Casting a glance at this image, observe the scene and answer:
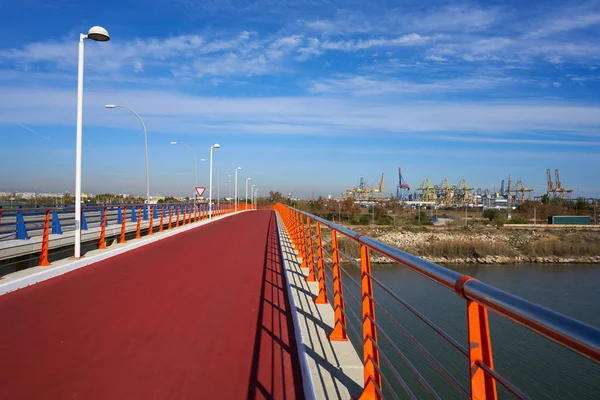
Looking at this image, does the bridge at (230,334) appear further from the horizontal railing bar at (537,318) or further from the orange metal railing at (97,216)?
the orange metal railing at (97,216)

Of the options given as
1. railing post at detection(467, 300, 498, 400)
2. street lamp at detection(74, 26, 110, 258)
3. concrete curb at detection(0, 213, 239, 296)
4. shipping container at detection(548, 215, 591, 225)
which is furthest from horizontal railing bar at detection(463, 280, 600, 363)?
shipping container at detection(548, 215, 591, 225)

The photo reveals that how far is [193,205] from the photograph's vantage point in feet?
105

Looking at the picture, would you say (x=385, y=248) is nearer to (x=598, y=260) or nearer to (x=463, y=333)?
(x=463, y=333)

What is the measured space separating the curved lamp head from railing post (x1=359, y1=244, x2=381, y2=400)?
8.96 metres

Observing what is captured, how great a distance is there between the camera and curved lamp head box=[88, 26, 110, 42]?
10.1 metres

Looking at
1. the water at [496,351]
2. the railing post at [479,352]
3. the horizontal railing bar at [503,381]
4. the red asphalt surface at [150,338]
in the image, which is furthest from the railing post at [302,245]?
the horizontal railing bar at [503,381]

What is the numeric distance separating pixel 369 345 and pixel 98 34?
953cm

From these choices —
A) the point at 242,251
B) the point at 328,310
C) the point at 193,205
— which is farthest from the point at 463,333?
the point at 193,205

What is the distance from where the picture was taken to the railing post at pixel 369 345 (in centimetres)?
317

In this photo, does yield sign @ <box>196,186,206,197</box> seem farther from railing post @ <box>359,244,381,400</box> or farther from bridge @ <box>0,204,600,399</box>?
railing post @ <box>359,244,381,400</box>

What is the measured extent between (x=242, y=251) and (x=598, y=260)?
128ft

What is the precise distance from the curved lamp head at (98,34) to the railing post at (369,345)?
29.4 ft

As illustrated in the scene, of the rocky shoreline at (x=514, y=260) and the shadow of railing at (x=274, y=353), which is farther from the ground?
the shadow of railing at (x=274, y=353)

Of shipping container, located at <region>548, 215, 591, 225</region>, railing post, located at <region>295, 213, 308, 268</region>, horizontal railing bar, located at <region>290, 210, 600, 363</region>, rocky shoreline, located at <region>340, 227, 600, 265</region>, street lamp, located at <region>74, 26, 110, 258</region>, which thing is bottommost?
rocky shoreline, located at <region>340, 227, 600, 265</region>
